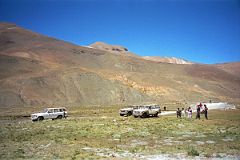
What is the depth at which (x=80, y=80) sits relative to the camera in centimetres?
9362

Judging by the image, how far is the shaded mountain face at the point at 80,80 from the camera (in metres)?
82.4

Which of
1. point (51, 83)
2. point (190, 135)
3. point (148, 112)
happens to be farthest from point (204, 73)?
point (190, 135)

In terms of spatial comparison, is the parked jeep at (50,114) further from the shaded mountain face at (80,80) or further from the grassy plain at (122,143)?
the shaded mountain face at (80,80)

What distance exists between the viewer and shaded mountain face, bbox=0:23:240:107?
82.4 metres

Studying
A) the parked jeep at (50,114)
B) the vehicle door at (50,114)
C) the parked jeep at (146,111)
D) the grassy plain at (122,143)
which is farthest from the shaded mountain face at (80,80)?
the grassy plain at (122,143)

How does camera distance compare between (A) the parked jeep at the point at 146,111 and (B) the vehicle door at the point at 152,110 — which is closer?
(A) the parked jeep at the point at 146,111

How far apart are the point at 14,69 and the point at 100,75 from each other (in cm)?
2621

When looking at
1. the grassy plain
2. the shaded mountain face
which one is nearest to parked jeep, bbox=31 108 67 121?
the grassy plain

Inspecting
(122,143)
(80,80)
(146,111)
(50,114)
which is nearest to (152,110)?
(146,111)

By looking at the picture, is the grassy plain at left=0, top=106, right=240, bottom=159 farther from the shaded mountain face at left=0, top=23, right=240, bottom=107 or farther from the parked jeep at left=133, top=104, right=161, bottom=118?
the shaded mountain face at left=0, top=23, right=240, bottom=107

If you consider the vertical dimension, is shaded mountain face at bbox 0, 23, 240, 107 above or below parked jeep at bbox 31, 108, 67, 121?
above

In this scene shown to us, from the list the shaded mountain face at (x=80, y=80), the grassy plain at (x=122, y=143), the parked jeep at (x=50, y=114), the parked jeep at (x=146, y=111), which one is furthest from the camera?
the shaded mountain face at (x=80, y=80)

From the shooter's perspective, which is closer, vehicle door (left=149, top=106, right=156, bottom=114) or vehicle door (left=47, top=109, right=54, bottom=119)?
vehicle door (left=47, top=109, right=54, bottom=119)

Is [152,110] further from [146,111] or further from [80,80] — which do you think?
[80,80]
